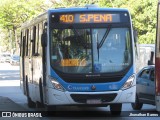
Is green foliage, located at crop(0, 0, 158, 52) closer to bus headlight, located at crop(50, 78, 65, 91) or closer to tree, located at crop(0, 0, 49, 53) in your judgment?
tree, located at crop(0, 0, 49, 53)

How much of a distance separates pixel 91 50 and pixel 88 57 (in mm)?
210

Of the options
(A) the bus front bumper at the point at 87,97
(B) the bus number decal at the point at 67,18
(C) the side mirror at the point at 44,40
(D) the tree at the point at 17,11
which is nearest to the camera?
(A) the bus front bumper at the point at 87,97

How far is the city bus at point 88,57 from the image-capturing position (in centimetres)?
1470

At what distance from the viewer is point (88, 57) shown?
14859mm

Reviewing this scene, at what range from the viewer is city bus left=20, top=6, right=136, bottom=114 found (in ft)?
48.2

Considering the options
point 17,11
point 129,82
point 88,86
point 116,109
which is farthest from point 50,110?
point 17,11

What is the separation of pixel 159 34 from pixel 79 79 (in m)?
A: 3.01

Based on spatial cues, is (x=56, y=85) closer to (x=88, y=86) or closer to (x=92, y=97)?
(x=88, y=86)

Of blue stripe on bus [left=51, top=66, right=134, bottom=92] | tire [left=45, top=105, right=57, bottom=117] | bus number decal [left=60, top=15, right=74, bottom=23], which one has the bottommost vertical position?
tire [left=45, top=105, right=57, bottom=117]

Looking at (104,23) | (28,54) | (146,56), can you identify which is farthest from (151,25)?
(104,23)

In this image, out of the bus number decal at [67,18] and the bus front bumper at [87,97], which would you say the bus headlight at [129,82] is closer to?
the bus front bumper at [87,97]

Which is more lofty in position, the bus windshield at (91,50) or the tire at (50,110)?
the bus windshield at (91,50)

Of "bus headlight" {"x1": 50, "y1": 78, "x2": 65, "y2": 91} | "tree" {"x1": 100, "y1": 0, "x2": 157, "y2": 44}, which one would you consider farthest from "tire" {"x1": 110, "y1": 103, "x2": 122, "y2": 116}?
"tree" {"x1": 100, "y1": 0, "x2": 157, "y2": 44}

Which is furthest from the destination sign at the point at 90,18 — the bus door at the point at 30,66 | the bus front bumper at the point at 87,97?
the bus door at the point at 30,66
